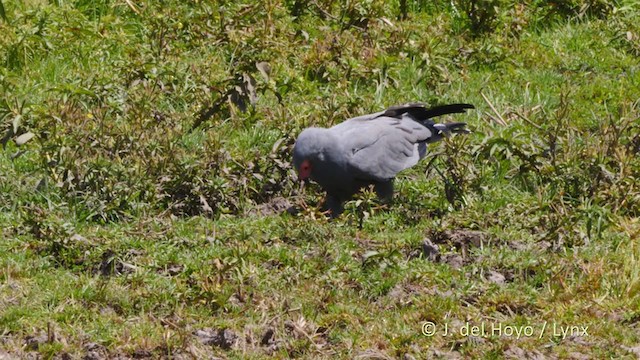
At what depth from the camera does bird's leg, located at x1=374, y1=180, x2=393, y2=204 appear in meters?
8.05

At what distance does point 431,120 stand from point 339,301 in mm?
2288

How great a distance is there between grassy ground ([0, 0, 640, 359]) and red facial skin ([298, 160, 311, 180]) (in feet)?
0.66

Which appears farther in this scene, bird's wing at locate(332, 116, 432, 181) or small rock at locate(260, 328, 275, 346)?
bird's wing at locate(332, 116, 432, 181)

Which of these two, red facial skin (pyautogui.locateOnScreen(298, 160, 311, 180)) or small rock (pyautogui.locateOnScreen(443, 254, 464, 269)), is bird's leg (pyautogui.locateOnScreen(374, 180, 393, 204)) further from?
small rock (pyautogui.locateOnScreen(443, 254, 464, 269))

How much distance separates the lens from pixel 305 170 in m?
7.87

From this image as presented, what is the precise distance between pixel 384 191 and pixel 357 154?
1.06ft

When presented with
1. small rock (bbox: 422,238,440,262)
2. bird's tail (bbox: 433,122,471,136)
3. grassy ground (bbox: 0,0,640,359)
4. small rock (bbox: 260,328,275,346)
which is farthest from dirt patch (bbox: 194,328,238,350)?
bird's tail (bbox: 433,122,471,136)

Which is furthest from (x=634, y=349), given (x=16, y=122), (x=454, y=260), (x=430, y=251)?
(x=16, y=122)

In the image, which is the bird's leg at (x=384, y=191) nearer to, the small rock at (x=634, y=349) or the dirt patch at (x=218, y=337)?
the dirt patch at (x=218, y=337)

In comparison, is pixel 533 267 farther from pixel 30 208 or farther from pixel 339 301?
pixel 30 208

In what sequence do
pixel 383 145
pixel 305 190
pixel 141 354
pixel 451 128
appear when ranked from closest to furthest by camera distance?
pixel 141 354 → pixel 383 145 → pixel 305 190 → pixel 451 128

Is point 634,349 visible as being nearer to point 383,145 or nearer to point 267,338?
point 267,338

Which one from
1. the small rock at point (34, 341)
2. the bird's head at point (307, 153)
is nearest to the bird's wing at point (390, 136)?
the bird's head at point (307, 153)

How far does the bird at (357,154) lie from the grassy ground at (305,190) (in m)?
0.16
